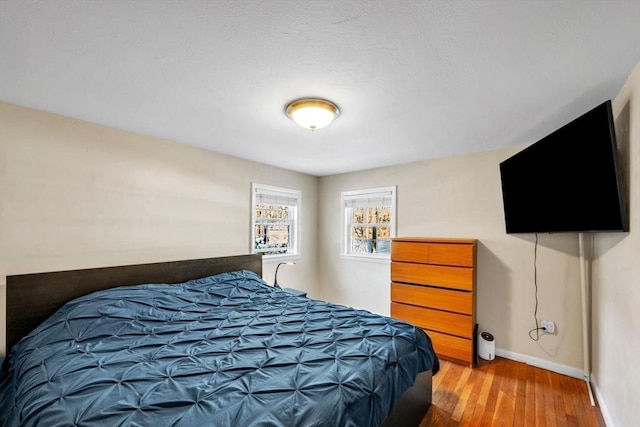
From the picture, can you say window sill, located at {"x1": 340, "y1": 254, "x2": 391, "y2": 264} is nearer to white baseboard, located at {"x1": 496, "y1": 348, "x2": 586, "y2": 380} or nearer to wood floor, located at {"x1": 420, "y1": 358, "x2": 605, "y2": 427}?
wood floor, located at {"x1": 420, "y1": 358, "x2": 605, "y2": 427}

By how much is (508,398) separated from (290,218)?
3.21 metres

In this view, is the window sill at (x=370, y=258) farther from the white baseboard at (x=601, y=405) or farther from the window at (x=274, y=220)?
the white baseboard at (x=601, y=405)

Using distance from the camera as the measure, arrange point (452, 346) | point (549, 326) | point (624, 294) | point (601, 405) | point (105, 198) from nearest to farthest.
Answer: point (624, 294) → point (601, 405) → point (105, 198) → point (549, 326) → point (452, 346)

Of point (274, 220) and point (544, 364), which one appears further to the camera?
point (274, 220)

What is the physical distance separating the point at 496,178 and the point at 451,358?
2.02 metres

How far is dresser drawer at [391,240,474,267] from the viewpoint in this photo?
116 inches

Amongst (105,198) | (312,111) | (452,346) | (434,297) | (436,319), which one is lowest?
(452,346)

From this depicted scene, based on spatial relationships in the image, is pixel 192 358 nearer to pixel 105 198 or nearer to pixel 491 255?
pixel 105 198

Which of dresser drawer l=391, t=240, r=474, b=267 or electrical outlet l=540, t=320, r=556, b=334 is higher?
dresser drawer l=391, t=240, r=474, b=267

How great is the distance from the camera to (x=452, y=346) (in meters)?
2.98

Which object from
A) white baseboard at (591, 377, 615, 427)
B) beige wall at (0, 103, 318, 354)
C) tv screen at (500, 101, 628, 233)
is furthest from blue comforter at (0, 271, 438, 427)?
tv screen at (500, 101, 628, 233)

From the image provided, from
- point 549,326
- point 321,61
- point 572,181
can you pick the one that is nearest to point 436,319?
Answer: point 549,326

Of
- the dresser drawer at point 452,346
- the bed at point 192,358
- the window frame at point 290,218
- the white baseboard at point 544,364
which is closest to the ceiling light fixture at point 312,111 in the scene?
the bed at point 192,358

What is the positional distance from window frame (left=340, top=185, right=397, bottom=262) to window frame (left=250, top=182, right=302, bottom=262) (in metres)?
0.69
